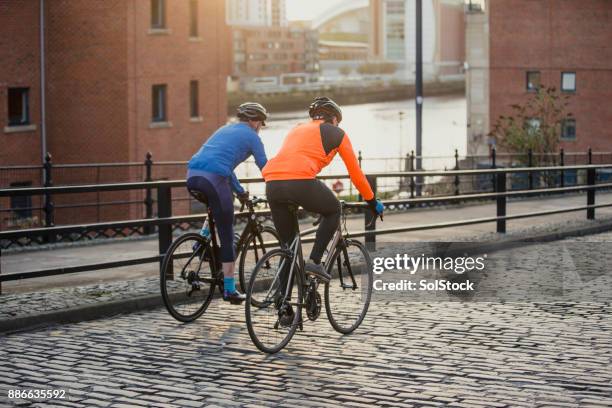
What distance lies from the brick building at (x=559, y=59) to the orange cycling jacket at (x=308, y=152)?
63694 millimetres

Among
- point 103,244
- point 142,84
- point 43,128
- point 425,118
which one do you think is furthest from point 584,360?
point 425,118

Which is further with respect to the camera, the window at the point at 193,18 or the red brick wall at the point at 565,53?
the red brick wall at the point at 565,53

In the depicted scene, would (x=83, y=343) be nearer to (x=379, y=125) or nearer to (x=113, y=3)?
(x=113, y=3)

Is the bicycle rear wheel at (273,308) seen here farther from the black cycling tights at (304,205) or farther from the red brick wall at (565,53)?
the red brick wall at (565,53)

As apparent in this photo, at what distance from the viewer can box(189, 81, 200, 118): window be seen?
46406 millimetres

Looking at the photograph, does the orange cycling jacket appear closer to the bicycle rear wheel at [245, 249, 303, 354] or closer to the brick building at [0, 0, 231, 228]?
the bicycle rear wheel at [245, 249, 303, 354]

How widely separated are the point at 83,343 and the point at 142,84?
1379 inches

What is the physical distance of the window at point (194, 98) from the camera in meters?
46.4

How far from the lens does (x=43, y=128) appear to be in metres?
39.8

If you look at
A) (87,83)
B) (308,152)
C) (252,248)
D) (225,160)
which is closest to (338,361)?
(308,152)

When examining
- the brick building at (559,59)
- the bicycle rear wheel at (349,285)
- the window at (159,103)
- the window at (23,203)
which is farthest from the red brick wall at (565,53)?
the bicycle rear wheel at (349,285)

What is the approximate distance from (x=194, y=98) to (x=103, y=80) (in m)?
4.88

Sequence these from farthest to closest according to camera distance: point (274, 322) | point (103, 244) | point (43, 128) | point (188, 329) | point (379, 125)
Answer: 1. point (379, 125)
2. point (43, 128)
3. point (103, 244)
4. point (188, 329)
5. point (274, 322)

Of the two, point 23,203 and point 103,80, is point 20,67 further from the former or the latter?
point 23,203
